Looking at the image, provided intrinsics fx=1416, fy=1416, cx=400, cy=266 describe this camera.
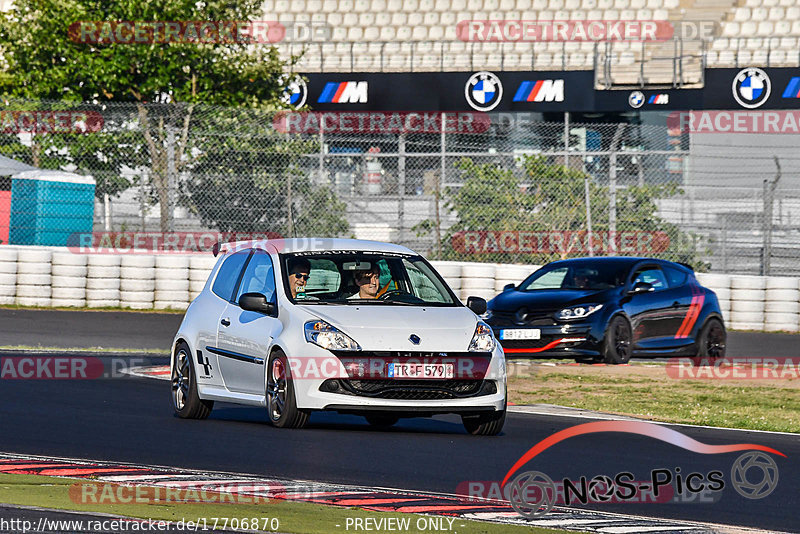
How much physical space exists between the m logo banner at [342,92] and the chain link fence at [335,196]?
25.5 ft

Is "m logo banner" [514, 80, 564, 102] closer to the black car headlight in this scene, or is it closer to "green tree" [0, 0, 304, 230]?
"green tree" [0, 0, 304, 230]

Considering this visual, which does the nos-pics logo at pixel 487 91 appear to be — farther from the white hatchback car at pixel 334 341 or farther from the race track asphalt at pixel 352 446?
the white hatchback car at pixel 334 341

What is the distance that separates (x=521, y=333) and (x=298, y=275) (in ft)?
17.9

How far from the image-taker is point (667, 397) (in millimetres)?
13375

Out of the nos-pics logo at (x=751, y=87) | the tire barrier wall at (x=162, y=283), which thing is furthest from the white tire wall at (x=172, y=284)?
the nos-pics logo at (x=751, y=87)

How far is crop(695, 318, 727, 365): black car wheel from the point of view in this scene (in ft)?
54.1

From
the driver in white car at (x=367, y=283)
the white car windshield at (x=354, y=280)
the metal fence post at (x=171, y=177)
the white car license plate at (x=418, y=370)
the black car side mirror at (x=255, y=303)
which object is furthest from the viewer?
the metal fence post at (x=171, y=177)

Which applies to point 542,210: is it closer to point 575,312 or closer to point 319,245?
point 575,312

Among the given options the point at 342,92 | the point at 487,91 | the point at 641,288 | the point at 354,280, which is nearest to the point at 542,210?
the point at 641,288

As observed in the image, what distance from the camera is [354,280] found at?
33.8 feet

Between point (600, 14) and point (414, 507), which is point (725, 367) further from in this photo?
point (600, 14)

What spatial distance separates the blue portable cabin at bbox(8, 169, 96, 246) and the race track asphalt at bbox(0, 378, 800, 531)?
392 inches

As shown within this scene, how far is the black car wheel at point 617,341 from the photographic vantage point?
15242 millimetres

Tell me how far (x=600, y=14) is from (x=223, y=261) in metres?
26.0
